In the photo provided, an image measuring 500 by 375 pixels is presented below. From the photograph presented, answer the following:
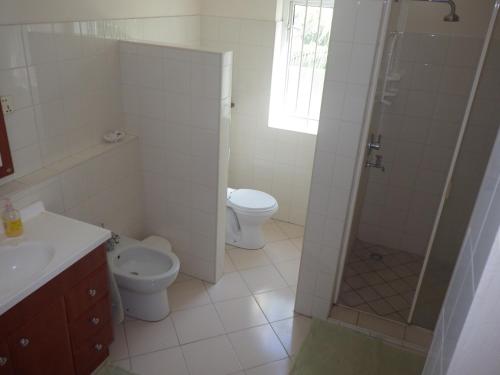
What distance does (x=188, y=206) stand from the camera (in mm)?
2943

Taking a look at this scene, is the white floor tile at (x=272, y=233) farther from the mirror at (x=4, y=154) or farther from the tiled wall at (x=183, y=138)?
the mirror at (x=4, y=154)

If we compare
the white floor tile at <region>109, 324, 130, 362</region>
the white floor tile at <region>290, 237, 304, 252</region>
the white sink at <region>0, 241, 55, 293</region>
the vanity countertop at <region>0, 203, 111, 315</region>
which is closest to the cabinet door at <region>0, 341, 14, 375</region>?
the vanity countertop at <region>0, 203, 111, 315</region>

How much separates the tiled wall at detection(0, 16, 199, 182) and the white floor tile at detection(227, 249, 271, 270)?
4.48 feet

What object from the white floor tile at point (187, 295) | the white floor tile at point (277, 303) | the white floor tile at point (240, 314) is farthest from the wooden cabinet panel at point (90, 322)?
the white floor tile at point (277, 303)

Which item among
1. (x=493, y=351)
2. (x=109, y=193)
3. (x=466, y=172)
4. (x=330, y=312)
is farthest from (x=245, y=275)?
(x=493, y=351)

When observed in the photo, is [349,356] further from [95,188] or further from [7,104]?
[7,104]

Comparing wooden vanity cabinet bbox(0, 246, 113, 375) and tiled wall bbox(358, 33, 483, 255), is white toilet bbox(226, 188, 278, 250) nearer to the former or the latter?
tiled wall bbox(358, 33, 483, 255)

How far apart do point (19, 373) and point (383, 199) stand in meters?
2.77

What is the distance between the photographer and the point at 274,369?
238 centimetres

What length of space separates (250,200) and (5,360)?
209 centimetres

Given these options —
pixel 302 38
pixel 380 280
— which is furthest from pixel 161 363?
pixel 302 38

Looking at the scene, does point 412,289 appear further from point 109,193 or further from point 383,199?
point 109,193

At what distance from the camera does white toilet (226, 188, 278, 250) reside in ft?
10.9

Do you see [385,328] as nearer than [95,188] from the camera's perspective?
No
